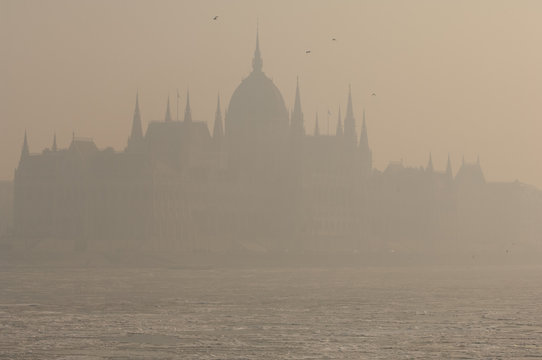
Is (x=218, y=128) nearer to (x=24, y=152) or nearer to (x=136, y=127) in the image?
(x=136, y=127)

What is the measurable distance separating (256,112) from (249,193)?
751 inches

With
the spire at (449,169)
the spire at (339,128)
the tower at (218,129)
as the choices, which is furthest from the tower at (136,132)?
the spire at (449,169)

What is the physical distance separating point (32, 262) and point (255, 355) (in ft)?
232

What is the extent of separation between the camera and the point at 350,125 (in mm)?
142750

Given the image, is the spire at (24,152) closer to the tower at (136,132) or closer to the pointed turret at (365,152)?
the tower at (136,132)

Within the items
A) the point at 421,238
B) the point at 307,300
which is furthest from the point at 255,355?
the point at 421,238

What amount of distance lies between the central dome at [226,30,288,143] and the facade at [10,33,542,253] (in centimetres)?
17

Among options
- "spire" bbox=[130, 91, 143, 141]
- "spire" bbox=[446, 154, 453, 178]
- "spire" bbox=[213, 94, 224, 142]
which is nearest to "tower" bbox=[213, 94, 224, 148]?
"spire" bbox=[213, 94, 224, 142]

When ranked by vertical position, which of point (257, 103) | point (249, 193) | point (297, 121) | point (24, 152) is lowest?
point (249, 193)

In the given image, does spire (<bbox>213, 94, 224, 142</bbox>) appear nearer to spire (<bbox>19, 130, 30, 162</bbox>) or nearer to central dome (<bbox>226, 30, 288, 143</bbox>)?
central dome (<bbox>226, 30, 288, 143</bbox>)

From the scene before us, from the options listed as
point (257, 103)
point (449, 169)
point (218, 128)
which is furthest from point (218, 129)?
point (449, 169)

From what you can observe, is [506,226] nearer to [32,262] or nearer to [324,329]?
[32,262]

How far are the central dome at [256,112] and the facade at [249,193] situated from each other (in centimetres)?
17

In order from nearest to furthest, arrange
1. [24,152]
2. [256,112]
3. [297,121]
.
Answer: [24,152] < [297,121] < [256,112]
